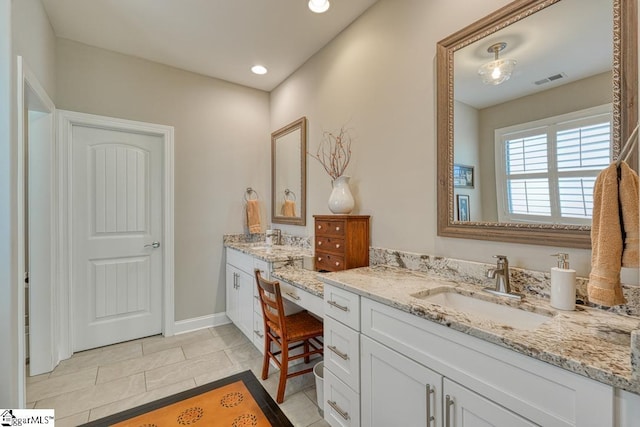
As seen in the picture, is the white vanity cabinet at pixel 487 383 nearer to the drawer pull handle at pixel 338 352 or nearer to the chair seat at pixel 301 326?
the drawer pull handle at pixel 338 352

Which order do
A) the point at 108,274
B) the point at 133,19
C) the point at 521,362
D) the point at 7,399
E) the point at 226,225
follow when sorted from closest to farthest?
the point at 521,362 → the point at 7,399 → the point at 133,19 → the point at 108,274 → the point at 226,225

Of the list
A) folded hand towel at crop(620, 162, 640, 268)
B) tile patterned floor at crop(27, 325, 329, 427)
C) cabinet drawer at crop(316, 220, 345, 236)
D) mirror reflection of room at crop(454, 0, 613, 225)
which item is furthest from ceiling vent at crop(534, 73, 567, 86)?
tile patterned floor at crop(27, 325, 329, 427)

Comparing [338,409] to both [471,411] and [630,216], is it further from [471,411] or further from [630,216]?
[630,216]

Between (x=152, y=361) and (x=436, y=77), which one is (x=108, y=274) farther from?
(x=436, y=77)

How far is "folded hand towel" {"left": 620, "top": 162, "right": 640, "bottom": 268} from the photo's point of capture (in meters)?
0.82

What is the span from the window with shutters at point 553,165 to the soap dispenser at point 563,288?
233 millimetres

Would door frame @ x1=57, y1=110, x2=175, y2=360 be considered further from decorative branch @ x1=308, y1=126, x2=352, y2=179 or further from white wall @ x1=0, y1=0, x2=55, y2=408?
decorative branch @ x1=308, y1=126, x2=352, y2=179

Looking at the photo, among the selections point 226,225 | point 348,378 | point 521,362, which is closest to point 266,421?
point 348,378

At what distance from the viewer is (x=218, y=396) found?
197cm

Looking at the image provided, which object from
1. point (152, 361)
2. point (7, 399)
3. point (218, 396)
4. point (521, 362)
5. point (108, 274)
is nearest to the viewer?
point (521, 362)

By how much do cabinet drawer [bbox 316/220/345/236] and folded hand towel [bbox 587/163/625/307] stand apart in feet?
4.27

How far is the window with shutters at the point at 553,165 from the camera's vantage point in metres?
1.13

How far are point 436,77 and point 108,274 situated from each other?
3.21m

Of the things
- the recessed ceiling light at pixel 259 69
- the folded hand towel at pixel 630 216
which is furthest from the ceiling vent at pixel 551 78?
the recessed ceiling light at pixel 259 69
